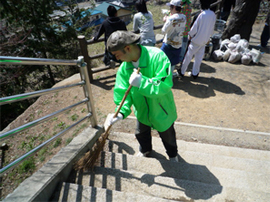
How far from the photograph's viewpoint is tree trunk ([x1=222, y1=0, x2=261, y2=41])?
256 inches

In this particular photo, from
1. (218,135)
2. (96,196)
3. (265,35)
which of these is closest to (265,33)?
(265,35)

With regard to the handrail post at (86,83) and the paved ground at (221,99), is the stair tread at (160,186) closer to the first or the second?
the handrail post at (86,83)

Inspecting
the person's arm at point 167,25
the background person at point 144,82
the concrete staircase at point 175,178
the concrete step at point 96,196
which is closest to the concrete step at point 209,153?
the concrete staircase at point 175,178

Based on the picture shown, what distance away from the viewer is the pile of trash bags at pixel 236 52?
6052 millimetres

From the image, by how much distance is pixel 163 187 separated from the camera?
220 cm

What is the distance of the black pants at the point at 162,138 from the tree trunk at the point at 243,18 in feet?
19.5

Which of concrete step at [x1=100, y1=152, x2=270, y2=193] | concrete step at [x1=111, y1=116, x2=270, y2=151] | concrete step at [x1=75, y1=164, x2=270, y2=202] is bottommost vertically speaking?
concrete step at [x1=111, y1=116, x2=270, y2=151]

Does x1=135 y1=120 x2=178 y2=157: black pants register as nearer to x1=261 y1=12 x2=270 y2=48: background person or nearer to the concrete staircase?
the concrete staircase

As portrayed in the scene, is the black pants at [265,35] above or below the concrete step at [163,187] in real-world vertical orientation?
above

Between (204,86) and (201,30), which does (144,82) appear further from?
(204,86)

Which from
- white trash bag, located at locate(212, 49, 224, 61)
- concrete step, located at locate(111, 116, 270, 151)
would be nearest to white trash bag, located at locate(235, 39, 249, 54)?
white trash bag, located at locate(212, 49, 224, 61)

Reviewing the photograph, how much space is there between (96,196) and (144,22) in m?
4.02

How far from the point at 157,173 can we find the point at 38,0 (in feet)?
29.3

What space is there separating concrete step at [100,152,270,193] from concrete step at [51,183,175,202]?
0.58 metres
